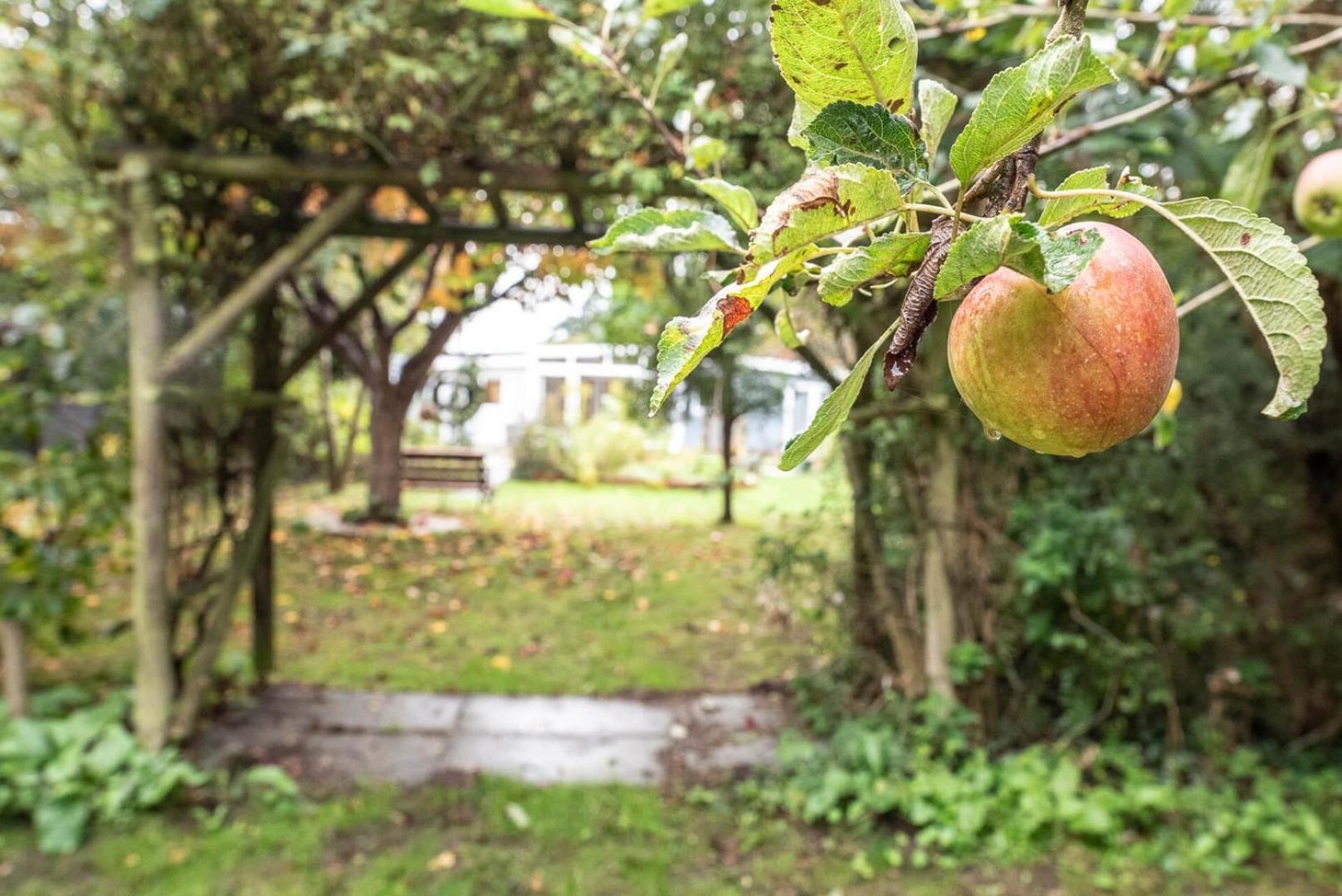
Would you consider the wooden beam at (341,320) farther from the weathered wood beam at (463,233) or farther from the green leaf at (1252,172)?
the green leaf at (1252,172)

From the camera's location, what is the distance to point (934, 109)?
18.4 inches

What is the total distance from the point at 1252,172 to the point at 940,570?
2123mm

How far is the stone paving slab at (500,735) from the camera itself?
315 cm

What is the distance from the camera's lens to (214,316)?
9.77ft

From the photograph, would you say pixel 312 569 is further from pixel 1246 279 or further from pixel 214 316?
pixel 1246 279

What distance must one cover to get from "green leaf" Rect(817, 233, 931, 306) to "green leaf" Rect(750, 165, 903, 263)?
20mm

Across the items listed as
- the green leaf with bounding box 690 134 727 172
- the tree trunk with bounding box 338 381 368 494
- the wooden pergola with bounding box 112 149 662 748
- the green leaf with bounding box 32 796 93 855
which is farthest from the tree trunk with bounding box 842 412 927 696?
the tree trunk with bounding box 338 381 368 494

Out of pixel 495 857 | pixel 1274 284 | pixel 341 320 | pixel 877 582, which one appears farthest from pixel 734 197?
pixel 341 320

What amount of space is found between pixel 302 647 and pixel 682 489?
22.0ft

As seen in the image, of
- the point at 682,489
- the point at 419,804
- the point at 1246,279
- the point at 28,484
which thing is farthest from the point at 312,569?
the point at 1246,279

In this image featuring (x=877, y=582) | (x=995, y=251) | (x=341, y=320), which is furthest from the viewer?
(x=341, y=320)

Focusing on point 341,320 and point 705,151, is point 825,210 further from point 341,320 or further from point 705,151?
point 341,320

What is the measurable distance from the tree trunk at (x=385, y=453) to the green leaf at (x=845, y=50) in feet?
25.3

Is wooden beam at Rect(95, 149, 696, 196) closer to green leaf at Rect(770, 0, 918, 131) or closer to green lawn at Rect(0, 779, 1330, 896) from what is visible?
green lawn at Rect(0, 779, 1330, 896)
